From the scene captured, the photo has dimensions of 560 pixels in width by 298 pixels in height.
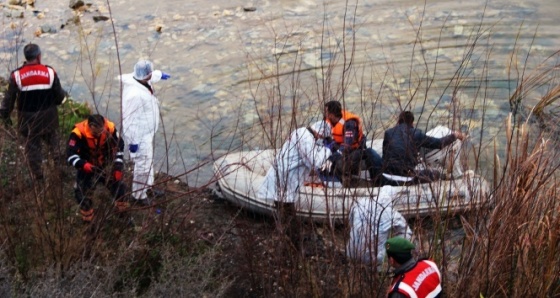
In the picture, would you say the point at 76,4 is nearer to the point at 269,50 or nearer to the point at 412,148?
the point at 269,50

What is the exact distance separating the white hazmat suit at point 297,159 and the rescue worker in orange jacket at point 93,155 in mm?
1407

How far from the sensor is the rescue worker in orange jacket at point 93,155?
796 cm

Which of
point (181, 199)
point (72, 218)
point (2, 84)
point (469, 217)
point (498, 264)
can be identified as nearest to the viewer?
point (498, 264)

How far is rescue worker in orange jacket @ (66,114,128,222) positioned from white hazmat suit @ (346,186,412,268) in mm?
2052

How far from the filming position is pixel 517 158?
686 cm

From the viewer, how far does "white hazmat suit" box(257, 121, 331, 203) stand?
23.8ft

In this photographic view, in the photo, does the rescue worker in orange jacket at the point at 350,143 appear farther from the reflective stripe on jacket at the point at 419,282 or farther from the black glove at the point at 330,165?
the reflective stripe on jacket at the point at 419,282

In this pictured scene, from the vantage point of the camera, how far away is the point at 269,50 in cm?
1437

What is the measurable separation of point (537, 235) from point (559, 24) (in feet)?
29.4

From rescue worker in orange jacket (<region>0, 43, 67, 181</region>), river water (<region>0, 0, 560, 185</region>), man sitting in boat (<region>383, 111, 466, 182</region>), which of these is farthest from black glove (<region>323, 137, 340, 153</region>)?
river water (<region>0, 0, 560, 185</region>)

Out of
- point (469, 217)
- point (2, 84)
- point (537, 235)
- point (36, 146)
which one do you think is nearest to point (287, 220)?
point (469, 217)

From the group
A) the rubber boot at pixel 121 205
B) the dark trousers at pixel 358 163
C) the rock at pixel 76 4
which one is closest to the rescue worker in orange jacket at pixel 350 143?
the dark trousers at pixel 358 163

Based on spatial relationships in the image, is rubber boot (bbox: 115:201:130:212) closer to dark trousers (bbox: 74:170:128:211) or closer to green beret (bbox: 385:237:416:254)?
dark trousers (bbox: 74:170:128:211)

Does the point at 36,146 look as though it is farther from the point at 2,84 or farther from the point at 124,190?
the point at 2,84
